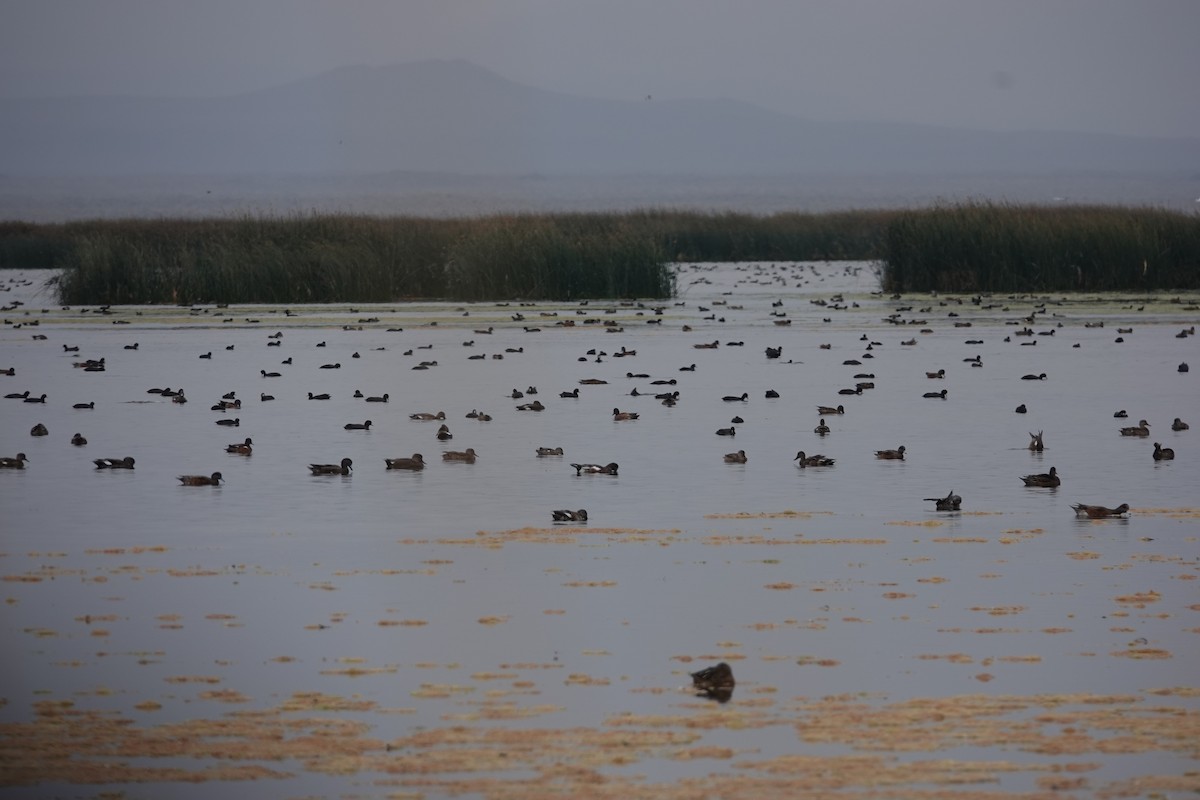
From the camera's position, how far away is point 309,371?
1157 inches

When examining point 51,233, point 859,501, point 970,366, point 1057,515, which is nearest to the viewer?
point 1057,515

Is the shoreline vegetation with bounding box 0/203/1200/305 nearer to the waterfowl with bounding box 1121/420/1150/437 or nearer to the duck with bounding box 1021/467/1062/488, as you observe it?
the waterfowl with bounding box 1121/420/1150/437

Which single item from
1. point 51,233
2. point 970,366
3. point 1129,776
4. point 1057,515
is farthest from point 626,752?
point 51,233

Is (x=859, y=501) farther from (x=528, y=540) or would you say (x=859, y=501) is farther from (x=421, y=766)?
(x=421, y=766)

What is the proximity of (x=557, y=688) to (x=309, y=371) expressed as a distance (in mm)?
21111

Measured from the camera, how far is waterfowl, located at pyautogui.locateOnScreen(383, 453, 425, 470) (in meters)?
17.4

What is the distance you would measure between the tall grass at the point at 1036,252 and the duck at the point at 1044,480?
3184cm

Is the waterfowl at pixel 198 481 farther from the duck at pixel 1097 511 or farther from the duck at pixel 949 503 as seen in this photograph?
the duck at pixel 1097 511

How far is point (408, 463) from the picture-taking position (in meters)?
17.5

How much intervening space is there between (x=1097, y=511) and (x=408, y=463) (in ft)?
21.8

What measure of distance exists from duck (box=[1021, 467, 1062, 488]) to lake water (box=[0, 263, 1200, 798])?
119 millimetres

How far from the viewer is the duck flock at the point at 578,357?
1861 centimetres

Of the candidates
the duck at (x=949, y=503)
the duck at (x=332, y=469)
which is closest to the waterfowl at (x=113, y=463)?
the duck at (x=332, y=469)

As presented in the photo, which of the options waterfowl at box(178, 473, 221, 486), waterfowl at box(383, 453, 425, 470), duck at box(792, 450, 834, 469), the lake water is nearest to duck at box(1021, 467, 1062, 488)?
the lake water
